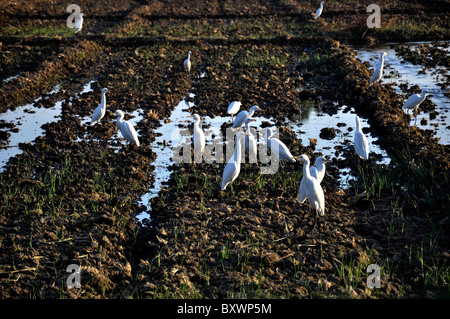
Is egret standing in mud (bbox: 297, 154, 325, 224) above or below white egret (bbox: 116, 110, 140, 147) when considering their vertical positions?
below

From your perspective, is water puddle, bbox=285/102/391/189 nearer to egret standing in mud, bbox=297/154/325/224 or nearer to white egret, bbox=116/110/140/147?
egret standing in mud, bbox=297/154/325/224

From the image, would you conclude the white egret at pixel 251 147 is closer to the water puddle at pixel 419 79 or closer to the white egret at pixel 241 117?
the white egret at pixel 241 117

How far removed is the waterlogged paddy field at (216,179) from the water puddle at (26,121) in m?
0.05

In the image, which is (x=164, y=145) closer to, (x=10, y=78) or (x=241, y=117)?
(x=241, y=117)

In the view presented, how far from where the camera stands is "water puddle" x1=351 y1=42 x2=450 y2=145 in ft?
30.4

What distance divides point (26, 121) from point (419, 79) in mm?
10189

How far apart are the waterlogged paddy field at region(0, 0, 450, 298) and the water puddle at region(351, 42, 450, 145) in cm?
7

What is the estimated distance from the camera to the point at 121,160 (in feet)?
26.2

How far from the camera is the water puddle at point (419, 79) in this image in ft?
30.4

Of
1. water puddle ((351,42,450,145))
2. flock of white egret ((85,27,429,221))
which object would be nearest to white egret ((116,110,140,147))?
flock of white egret ((85,27,429,221))

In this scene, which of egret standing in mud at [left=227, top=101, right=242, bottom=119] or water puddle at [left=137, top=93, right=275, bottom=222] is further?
egret standing in mud at [left=227, top=101, right=242, bottom=119]

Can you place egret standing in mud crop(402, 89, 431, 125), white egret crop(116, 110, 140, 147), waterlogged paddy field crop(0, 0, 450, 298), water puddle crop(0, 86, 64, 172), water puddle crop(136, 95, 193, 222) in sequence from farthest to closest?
egret standing in mud crop(402, 89, 431, 125) → water puddle crop(0, 86, 64, 172) → white egret crop(116, 110, 140, 147) → water puddle crop(136, 95, 193, 222) → waterlogged paddy field crop(0, 0, 450, 298)

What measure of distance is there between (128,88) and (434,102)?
7.63 meters

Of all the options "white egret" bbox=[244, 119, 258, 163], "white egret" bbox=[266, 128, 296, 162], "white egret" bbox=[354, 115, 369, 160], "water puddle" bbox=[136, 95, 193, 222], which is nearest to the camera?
"water puddle" bbox=[136, 95, 193, 222]
